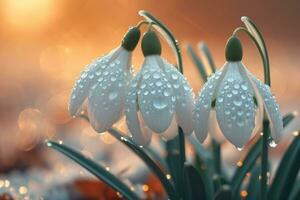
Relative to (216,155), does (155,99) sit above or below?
above

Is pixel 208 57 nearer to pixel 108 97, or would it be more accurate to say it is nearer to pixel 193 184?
pixel 193 184

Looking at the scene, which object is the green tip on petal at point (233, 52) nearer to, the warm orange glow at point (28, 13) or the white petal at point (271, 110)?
the white petal at point (271, 110)

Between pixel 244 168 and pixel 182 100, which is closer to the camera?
pixel 182 100

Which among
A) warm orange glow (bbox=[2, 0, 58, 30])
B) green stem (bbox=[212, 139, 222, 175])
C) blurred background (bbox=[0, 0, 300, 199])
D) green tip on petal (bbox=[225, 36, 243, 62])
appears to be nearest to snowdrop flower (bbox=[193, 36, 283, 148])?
green tip on petal (bbox=[225, 36, 243, 62])

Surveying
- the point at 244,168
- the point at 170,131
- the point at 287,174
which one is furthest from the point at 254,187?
the point at 170,131

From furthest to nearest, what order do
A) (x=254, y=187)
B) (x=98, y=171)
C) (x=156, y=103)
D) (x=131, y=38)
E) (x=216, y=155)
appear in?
(x=216, y=155)
(x=254, y=187)
(x=98, y=171)
(x=131, y=38)
(x=156, y=103)

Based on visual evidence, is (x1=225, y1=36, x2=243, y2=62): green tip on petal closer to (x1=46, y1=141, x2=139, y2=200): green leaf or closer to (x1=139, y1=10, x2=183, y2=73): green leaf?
(x1=139, y1=10, x2=183, y2=73): green leaf
